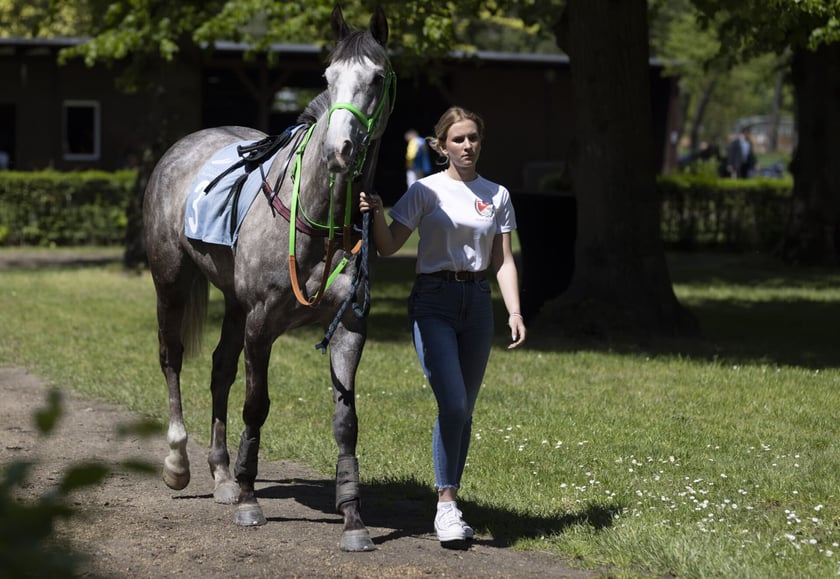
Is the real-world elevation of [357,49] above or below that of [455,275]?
above

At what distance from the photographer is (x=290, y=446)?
8.31 metres

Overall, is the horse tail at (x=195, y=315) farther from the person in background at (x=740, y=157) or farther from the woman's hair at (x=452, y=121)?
the person in background at (x=740, y=157)

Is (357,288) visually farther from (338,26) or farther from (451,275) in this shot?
(338,26)

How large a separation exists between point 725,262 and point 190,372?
14590 mm

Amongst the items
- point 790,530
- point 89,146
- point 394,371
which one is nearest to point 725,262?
point 394,371

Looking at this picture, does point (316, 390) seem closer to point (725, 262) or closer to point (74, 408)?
point (74, 408)

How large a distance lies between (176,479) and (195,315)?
46.7 inches

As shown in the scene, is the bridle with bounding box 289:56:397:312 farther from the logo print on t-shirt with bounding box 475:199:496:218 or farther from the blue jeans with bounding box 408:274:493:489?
the logo print on t-shirt with bounding box 475:199:496:218

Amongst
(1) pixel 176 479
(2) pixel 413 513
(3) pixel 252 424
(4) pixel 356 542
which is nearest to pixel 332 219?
(3) pixel 252 424

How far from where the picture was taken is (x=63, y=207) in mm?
24938

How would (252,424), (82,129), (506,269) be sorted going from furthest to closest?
(82,129)
(252,424)
(506,269)

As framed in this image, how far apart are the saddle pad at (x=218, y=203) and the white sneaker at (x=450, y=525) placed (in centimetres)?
174

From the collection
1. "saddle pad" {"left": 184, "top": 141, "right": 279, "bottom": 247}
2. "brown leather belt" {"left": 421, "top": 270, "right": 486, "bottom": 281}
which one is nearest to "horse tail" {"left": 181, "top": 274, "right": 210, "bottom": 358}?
"saddle pad" {"left": 184, "top": 141, "right": 279, "bottom": 247}

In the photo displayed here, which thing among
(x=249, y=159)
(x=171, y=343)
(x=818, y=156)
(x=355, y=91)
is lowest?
(x=171, y=343)
